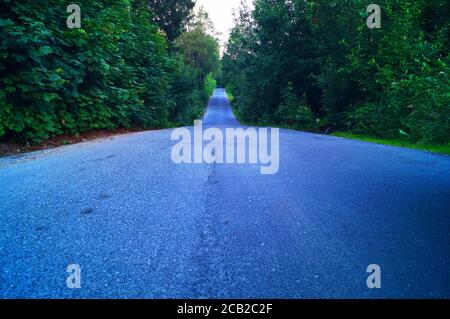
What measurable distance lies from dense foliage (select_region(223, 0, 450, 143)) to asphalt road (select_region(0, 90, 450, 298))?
22.5 ft

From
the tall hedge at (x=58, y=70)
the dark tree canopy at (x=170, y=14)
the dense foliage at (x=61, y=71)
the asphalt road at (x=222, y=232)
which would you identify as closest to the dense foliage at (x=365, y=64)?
the asphalt road at (x=222, y=232)

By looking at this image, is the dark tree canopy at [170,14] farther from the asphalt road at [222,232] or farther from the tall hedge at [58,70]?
the asphalt road at [222,232]

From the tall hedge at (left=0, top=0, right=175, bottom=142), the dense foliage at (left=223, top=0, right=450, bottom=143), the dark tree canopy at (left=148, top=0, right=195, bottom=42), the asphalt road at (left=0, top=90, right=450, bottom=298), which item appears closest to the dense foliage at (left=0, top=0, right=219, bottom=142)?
the tall hedge at (left=0, top=0, right=175, bottom=142)

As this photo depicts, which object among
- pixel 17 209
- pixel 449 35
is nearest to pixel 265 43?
pixel 449 35

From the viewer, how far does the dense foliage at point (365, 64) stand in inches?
413

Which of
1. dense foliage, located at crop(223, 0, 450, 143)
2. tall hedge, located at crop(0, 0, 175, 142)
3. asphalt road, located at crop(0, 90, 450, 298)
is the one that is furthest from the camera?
dense foliage, located at crop(223, 0, 450, 143)

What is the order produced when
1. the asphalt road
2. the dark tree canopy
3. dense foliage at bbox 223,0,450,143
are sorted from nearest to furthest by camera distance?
the asphalt road, dense foliage at bbox 223,0,450,143, the dark tree canopy

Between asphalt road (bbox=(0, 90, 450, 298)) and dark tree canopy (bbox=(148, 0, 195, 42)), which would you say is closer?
asphalt road (bbox=(0, 90, 450, 298))

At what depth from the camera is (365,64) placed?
13.5 metres

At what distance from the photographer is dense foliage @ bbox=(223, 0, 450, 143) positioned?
34.4 ft

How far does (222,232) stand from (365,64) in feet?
45.7

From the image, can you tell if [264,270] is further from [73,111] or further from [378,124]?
[378,124]

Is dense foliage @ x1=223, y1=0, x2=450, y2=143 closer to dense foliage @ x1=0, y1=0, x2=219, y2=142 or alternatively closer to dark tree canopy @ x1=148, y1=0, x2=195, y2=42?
dark tree canopy @ x1=148, y1=0, x2=195, y2=42
